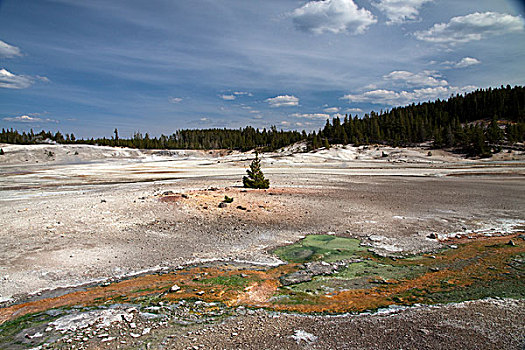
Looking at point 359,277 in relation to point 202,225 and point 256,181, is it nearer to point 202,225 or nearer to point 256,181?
point 202,225

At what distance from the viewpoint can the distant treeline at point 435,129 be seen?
7406 centimetres

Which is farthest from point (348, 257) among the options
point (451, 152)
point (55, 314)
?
point (451, 152)

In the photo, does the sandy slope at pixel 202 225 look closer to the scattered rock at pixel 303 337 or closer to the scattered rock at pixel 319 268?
the scattered rock at pixel 319 268

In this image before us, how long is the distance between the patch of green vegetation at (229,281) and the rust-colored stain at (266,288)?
0.08ft

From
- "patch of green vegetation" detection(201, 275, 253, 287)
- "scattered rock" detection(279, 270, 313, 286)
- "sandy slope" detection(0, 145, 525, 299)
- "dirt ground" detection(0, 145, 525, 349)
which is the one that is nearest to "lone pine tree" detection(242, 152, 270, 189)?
"dirt ground" detection(0, 145, 525, 349)

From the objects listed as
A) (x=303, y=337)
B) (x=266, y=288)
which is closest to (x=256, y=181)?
(x=266, y=288)

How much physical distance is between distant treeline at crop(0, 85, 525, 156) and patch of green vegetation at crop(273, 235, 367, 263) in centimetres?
7011

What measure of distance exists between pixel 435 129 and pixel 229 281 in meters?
93.0

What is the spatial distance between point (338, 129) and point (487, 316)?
106 m

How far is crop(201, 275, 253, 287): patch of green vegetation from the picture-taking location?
26.6ft

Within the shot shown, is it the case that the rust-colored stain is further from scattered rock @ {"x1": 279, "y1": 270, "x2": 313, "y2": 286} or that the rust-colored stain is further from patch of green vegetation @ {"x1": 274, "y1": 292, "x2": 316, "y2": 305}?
scattered rock @ {"x1": 279, "y1": 270, "x2": 313, "y2": 286}

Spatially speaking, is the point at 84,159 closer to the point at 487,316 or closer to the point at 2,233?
the point at 2,233

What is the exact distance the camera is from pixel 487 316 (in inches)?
243

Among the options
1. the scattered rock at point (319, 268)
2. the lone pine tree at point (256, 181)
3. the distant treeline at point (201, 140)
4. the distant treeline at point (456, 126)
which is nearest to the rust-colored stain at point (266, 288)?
the scattered rock at point (319, 268)
